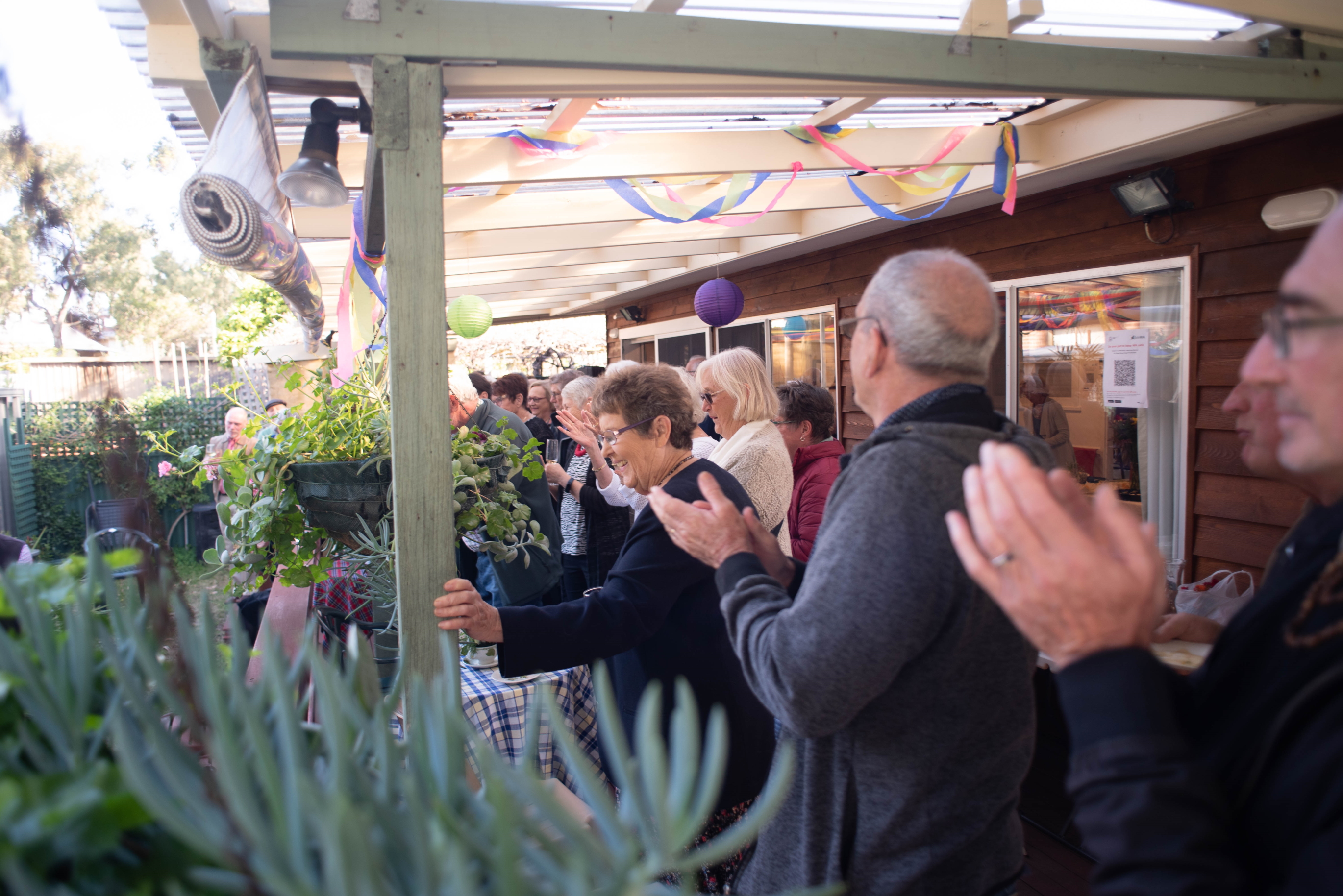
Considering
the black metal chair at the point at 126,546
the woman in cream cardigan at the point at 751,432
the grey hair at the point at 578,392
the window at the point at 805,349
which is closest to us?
the black metal chair at the point at 126,546

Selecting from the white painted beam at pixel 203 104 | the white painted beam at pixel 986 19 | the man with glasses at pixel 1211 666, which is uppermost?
the white painted beam at pixel 986 19

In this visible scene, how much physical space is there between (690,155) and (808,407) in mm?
1214

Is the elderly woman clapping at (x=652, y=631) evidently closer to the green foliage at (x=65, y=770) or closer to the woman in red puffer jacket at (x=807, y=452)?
the green foliage at (x=65, y=770)

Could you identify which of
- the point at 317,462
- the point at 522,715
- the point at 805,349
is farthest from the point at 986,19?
the point at 805,349

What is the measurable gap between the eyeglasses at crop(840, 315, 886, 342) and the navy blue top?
488mm

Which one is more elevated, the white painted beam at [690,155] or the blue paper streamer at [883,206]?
the white painted beam at [690,155]

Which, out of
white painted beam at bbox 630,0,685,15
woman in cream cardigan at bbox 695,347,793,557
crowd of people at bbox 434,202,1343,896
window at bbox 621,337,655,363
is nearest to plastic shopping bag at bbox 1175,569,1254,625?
crowd of people at bbox 434,202,1343,896

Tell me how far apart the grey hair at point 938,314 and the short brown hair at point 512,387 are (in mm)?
4449

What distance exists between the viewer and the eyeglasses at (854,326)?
126 cm

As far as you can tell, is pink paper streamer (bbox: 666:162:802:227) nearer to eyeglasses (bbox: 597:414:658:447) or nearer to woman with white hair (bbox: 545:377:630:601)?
woman with white hair (bbox: 545:377:630:601)

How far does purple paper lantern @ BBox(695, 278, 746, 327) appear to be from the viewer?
204 inches

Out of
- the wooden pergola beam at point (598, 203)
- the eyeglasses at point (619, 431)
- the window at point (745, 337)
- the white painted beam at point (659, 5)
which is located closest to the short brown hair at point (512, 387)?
the wooden pergola beam at point (598, 203)

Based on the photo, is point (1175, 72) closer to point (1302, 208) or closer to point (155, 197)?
point (1302, 208)

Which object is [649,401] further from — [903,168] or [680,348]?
[680,348]
